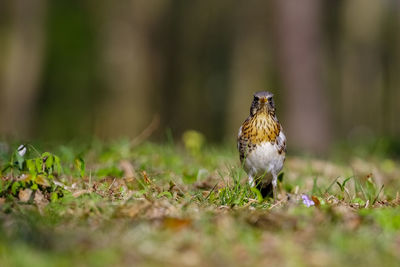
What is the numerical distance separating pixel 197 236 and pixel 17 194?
5.27 feet

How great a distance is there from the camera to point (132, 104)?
848 inches

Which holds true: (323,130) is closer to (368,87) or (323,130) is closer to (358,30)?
(358,30)

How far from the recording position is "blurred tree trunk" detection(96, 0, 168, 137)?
2158cm

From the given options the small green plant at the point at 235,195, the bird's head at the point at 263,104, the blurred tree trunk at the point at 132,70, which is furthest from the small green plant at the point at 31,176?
the blurred tree trunk at the point at 132,70

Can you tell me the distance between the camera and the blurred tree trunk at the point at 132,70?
21578mm

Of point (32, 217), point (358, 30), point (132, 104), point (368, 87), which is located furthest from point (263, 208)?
point (368, 87)

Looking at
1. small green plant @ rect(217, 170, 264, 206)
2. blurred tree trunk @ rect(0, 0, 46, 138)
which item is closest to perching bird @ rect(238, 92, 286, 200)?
small green plant @ rect(217, 170, 264, 206)

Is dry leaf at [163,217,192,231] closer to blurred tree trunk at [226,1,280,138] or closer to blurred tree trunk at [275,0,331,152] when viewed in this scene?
blurred tree trunk at [275,0,331,152]

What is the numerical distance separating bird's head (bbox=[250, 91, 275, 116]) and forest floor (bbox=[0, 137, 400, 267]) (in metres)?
0.93

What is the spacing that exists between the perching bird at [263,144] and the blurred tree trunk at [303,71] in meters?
7.36

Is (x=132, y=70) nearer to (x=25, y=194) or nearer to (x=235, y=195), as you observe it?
(x=235, y=195)

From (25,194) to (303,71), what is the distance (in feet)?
33.6

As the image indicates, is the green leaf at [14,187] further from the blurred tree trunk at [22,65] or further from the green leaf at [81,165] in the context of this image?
the blurred tree trunk at [22,65]

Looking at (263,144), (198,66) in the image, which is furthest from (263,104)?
(198,66)
